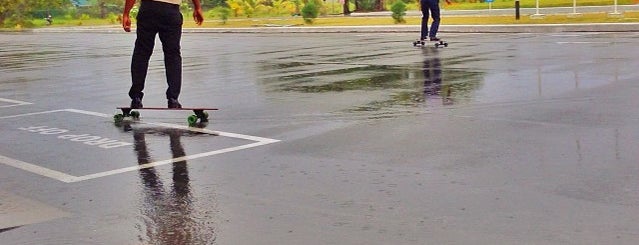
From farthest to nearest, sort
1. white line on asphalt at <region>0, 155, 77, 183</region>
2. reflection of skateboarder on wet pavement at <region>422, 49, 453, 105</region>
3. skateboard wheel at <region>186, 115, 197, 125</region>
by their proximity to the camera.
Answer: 1. reflection of skateboarder on wet pavement at <region>422, 49, 453, 105</region>
2. skateboard wheel at <region>186, 115, 197, 125</region>
3. white line on asphalt at <region>0, 155, 77, 183</region>

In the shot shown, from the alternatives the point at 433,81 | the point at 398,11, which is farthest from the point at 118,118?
the point at 398,11

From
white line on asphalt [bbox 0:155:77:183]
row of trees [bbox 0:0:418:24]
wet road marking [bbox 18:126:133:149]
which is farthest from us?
row of trees [bbox 0:0:418:24]

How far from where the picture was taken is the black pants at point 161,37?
934 cm

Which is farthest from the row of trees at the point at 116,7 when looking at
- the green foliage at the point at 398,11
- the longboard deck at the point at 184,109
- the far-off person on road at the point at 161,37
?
the longboard deck at the point at 184,109

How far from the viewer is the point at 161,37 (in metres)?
9.56

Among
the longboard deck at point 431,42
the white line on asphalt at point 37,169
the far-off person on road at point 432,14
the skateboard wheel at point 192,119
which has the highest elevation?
the far-off person on road at point 432,14

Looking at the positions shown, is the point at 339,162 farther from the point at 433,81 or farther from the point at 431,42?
the point at 431,42

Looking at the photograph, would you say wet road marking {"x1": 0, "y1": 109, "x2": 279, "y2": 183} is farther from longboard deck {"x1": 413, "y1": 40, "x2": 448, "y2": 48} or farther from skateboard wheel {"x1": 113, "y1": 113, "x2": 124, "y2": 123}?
longboard deck {"x1": 413, "y1": 40, "x2": 448, "y2": 48}

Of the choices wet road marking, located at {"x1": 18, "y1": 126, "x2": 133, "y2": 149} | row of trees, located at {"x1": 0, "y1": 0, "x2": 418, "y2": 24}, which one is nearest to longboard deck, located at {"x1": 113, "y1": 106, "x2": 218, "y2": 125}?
wet road marking, located at {"x1": 18, "y1": 126, "x2": 133, "y2": 149}

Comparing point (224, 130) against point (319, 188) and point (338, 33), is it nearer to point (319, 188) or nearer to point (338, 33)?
point (319, 188)

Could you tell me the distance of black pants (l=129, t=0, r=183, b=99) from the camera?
934 cm

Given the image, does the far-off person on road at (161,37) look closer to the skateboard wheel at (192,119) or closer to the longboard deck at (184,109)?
the longboard deck at (184,109)

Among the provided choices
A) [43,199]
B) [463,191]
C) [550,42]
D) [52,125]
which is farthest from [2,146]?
[550,42]

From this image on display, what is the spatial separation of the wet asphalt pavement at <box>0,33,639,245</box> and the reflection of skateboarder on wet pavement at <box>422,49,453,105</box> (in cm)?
4
